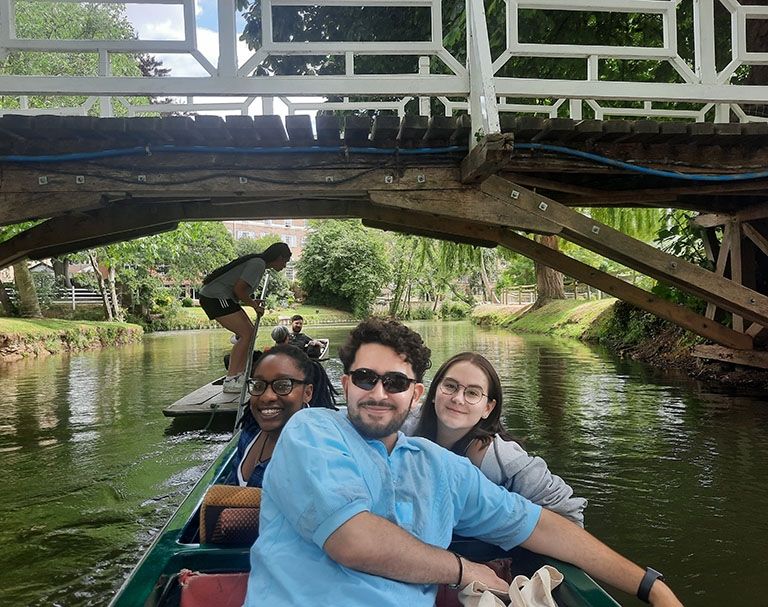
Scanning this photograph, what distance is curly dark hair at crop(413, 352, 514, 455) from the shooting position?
2.58 metres

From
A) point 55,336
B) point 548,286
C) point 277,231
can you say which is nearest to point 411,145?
point 55,336

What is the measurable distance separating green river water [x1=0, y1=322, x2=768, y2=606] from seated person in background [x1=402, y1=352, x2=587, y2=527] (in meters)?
1.28

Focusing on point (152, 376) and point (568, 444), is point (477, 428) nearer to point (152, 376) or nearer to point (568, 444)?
point (568, 444)

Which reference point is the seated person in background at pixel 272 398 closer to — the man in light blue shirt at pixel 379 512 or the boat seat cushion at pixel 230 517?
the boat seat cushion at pixel 230 517

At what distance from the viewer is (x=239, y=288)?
6598mm

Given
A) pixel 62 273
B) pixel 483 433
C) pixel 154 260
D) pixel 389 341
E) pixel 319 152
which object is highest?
pixel 154 260

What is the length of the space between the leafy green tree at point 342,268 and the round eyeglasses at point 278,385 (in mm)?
41828

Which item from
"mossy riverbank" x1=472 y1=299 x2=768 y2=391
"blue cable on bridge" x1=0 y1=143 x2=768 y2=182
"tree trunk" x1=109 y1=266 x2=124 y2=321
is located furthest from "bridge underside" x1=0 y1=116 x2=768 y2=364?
"tree trunk" x1=109 y1=266 x2=124 y2=321

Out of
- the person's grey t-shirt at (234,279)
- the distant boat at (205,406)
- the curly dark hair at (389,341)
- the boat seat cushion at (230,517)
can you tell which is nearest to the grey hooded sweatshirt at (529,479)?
the curly dark hair at (389,341)

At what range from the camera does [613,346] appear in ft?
55.1

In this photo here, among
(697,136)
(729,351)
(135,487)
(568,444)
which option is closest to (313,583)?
(135,487)

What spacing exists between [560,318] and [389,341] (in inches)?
906

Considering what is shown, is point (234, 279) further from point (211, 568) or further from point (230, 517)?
point (211, 568)

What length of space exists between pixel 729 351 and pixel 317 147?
22.4 feet
